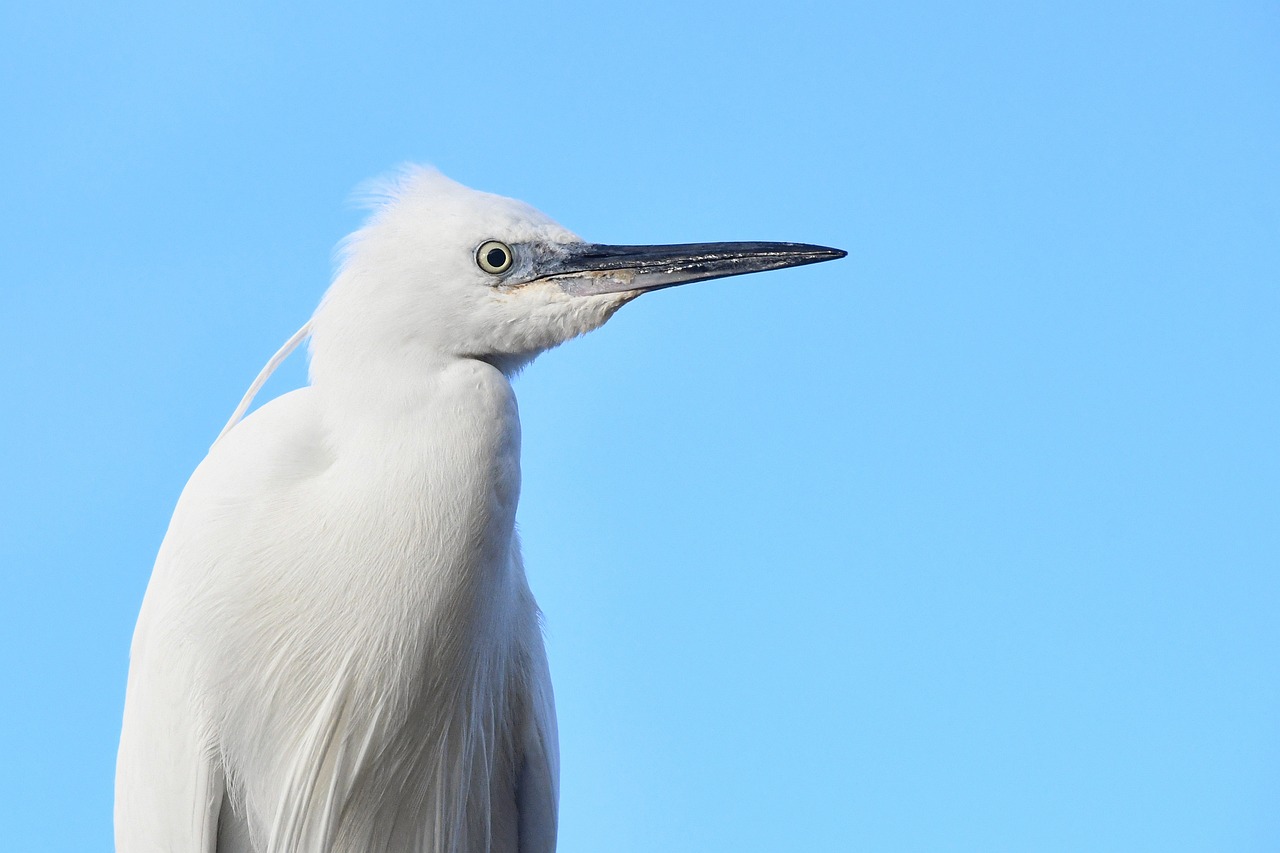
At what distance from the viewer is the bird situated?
133cm

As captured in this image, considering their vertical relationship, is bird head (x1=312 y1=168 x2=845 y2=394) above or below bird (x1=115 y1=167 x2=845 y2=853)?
above

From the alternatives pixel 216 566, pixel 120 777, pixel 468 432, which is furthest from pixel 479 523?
pixel 120 777

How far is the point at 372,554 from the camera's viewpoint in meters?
1.36

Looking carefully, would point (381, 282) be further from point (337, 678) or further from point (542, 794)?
point (542, 794)

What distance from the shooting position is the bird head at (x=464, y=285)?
1326 mm

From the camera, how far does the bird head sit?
4.35 ft

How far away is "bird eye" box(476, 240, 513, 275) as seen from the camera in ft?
4.38

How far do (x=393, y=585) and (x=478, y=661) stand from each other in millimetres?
175

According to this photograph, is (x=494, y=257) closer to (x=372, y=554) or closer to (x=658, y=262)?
(x=658, y=262)

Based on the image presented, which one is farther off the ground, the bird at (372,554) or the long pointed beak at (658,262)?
the long pointed beak at (658,262)

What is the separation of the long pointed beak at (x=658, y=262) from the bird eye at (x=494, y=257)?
0.04m

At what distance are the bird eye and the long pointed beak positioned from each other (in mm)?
42

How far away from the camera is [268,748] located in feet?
4.85

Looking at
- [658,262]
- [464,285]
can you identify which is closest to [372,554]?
[464,285]
